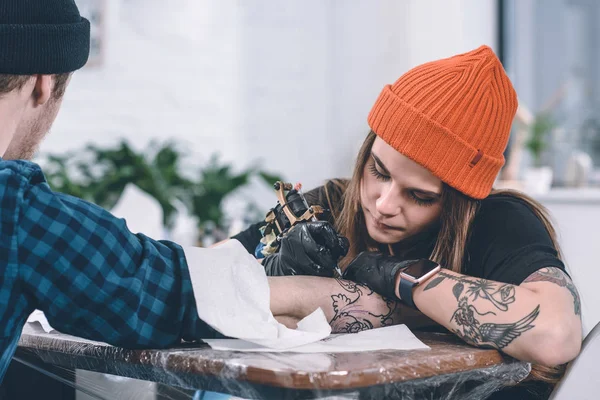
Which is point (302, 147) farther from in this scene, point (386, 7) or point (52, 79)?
point (52, 79)

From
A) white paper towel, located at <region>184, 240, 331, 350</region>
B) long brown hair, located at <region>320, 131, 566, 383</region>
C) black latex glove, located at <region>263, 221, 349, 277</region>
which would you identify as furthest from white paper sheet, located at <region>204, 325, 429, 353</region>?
long brown hair, located at <region>320, 131, 566, 383</region>

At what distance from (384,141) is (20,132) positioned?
65 cm

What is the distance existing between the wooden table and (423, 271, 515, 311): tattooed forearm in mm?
73

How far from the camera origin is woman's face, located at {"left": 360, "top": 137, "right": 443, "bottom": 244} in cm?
126

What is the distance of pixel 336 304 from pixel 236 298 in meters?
0.22

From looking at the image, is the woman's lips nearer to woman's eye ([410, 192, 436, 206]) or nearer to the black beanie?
woman's eye ([410, 192, 436, 206])

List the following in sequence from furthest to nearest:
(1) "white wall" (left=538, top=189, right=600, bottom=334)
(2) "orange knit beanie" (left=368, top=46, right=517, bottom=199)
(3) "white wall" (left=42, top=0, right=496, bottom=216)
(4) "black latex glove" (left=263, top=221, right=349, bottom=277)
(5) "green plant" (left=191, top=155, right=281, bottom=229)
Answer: (3) "white wall" (left=42, top=0, right=496, bottom=216)
(5) "green plant" (left=191, top=155, right=281, bottom=229)
(1) "white wall" (left=538, top=189, right=600, bottom=334)
(2) "orange knit beanie" (left=368, top=46, right=517, bottom=199)
(4) "black latex glove" (left=263, top=221, right=349, bottom=277)

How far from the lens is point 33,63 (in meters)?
0.91

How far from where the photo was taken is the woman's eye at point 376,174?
130 centimetres

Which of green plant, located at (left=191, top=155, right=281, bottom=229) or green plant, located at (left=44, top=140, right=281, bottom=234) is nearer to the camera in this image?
green plant, located at (left=44, top=140, right=281, bottom=234)

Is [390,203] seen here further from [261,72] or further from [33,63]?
[261,72]

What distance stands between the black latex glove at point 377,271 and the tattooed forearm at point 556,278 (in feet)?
0.61

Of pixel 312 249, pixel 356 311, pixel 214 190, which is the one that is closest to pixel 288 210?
pixel 312 249

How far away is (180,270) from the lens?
0.89 m
